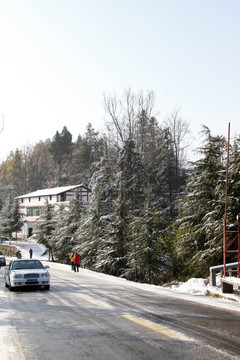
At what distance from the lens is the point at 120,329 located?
8.34 m

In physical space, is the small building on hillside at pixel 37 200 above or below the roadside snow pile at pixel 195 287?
above

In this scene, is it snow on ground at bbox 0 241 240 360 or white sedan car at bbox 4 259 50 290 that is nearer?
snow on ground at bbox 0 241 240 360

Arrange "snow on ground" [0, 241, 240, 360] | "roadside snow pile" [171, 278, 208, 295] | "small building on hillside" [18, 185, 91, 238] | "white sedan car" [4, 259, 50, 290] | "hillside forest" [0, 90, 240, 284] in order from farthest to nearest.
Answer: "small building on hillside" [18, 185, 91, 238], "hillside forest" [0, 90, 240, 284], "white sedan car" [4, 259, 50, 290], "roadside snow pile" [171, 278, 208, 295], "snow on ground" [0, 241, 240, 360]

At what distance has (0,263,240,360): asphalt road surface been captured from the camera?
21.0ft

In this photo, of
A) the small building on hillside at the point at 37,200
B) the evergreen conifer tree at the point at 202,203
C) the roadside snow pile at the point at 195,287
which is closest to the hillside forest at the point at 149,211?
the evergreen conifer tree at the point at 202,203

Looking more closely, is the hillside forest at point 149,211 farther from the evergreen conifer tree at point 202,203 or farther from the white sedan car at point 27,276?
the white sedan car at point 27,276

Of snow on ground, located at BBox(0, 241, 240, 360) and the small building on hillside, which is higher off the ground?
the small building on hillside

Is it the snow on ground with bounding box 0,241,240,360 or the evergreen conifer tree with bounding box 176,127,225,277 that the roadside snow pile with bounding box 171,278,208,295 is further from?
the evergreen conifer tree with bounding box 176,127,225,277

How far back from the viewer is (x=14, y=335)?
790 cm

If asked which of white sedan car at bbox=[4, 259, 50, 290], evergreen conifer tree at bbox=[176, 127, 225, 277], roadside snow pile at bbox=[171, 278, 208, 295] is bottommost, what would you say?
roadside snow pile at bbox=[171, 278, 208, 295]

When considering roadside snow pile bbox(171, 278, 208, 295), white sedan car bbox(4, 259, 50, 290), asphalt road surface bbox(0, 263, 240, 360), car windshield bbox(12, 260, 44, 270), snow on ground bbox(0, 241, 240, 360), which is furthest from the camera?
car windshield bbox(12, 260, 44, 270)

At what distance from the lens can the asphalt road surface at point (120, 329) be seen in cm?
641

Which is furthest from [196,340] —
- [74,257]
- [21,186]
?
[21,186]

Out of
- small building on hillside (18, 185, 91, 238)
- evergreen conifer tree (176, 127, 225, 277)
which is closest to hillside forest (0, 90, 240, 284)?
evergreen conifer tree (176, 127, 225, 277)
